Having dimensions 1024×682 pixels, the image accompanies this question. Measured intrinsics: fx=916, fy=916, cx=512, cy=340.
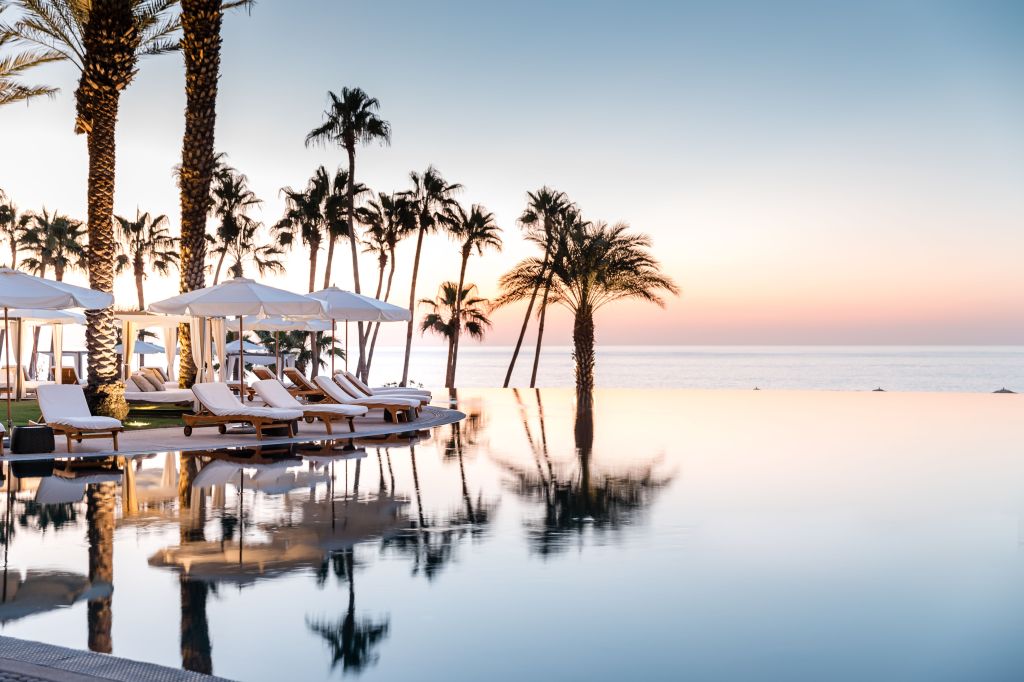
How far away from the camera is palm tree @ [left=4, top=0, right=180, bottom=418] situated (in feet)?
55.8

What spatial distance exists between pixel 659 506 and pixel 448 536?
7.44 feet

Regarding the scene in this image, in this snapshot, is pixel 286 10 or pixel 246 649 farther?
pixel 286 10

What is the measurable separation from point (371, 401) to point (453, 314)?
25156 mm

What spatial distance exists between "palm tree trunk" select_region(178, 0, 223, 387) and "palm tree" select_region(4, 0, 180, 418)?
3.40 feet

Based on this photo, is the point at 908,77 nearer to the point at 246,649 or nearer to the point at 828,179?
the point at 828,179

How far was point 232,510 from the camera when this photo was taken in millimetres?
7984

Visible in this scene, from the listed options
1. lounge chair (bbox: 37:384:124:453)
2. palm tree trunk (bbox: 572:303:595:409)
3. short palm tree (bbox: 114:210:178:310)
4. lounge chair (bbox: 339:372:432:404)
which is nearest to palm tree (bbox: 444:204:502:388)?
palm tree trunk (bbox: 572:303:595:409)

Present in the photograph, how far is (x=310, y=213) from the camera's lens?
38.4 m

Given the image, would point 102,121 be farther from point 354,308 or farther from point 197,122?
point 354,308

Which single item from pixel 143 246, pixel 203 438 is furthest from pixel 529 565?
pixel 143 246

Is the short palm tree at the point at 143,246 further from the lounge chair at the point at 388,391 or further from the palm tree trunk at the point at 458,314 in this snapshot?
the lounge chair at the point at 388,391

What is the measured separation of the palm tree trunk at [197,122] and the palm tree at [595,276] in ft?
45.9

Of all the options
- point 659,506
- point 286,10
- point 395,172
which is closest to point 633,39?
point 286,10

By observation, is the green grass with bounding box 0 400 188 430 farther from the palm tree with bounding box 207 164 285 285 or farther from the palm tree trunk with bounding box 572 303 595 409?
the palm tree with bounding box 207 164 285 285
